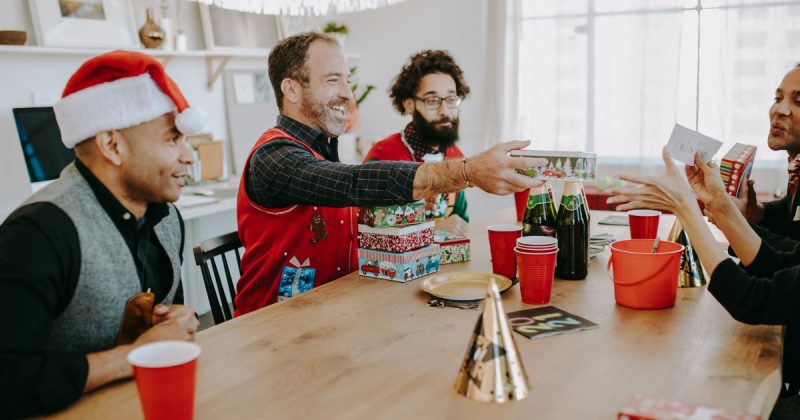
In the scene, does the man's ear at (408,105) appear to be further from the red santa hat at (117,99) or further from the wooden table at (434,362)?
the red santa hat at (117,99)

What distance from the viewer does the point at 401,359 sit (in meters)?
1.31

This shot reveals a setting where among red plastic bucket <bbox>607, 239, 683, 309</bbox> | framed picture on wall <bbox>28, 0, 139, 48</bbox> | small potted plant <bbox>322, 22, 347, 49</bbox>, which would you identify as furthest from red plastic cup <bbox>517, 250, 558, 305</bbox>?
small potted plant <bbox>322, 22, 347, 49</bbox>

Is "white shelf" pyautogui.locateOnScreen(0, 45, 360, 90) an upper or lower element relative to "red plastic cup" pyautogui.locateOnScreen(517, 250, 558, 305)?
upper

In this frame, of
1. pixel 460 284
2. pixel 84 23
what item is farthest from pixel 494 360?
pixel 84 23

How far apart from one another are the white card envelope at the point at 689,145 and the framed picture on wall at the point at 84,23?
2.89 m

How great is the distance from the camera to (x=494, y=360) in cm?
111

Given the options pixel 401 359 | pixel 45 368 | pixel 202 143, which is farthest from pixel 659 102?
pixel 45 368

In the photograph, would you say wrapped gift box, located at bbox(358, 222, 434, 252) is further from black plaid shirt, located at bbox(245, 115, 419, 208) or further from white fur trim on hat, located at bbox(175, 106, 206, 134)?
white fur trim on hat, located at bbox(175, 106, 206, 134)

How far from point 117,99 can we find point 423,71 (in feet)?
6.87

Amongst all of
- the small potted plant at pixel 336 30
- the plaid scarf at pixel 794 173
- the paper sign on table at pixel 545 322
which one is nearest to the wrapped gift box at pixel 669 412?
the paper sign on table at pixel 545 322

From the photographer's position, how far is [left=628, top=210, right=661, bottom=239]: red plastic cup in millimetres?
2158

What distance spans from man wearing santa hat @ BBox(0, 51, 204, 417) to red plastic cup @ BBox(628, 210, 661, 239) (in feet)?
4.49

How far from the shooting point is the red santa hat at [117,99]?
1358 millimetres

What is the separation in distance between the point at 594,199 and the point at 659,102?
85 cm
